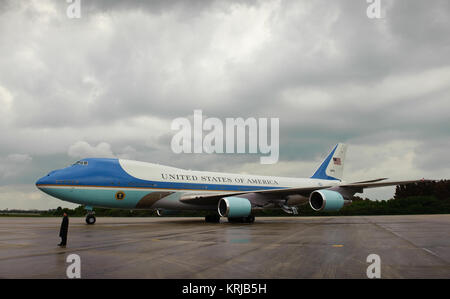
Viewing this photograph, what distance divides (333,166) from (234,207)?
60.1 ft

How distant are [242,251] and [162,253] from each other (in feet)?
6.95

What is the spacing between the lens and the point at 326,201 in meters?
22.4

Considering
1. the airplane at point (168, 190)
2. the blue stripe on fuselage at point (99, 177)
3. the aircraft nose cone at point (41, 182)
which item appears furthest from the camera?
the airplane at point (168, 190)

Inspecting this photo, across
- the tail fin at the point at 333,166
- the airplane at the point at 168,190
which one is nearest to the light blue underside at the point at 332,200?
the airplane at the point at 168,190

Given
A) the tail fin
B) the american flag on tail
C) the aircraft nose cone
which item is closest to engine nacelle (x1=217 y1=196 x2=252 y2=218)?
the aircraft nose cone

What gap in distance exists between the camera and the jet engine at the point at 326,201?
22.5m

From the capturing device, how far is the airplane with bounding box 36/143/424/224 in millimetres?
20844

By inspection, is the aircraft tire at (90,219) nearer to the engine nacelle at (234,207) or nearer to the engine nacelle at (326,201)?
the engine nacelle at (234,207)

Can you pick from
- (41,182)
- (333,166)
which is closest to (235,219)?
(41,182)

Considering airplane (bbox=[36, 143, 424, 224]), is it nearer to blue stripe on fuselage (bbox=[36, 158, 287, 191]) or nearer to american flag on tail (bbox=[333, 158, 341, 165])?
blue stripe on fuselage (bbox=[36, 158, 287, 191])

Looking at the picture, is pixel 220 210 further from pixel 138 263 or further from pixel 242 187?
pixel 138 263

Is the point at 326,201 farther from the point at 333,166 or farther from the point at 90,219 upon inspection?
the point at 90,219

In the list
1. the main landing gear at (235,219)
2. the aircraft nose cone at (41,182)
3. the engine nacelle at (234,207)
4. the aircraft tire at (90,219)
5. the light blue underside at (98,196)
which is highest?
the aircraft nose cone at (41,182)
